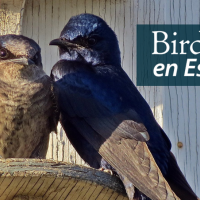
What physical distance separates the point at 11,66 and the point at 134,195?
0.91 m

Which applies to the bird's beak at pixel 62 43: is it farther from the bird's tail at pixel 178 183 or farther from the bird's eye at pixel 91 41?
the bird's tail at pixel 178 183

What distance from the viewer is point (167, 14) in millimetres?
4172

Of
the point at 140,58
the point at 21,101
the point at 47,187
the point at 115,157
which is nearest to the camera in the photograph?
the point at 47,187

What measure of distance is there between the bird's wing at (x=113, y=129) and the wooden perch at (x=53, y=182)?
10cm

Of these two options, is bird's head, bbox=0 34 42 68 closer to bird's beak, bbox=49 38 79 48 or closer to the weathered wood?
bird's beak, bbox=49 38 79 48

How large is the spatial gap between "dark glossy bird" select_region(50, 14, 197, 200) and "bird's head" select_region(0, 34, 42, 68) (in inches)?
9.5

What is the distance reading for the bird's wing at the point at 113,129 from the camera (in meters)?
3.31

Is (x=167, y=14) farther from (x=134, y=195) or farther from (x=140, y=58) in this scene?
(x=134, y=195)

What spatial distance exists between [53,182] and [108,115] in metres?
0.69

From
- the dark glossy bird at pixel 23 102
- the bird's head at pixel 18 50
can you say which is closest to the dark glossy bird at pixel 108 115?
the dark glossy bird at pixel 23 102

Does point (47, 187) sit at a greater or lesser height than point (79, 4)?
lesser

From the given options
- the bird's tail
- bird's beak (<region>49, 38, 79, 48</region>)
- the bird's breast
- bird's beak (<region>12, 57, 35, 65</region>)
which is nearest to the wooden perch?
the bird's tail

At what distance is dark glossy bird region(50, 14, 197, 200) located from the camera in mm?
3396

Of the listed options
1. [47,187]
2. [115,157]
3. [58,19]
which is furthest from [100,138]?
[58,19]
